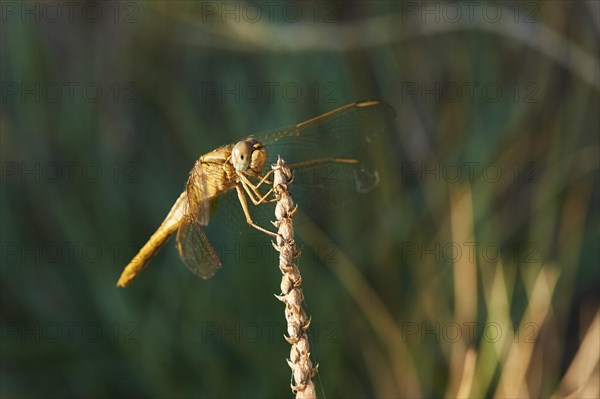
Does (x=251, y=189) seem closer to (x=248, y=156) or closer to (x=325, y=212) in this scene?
(x=248, y=156)

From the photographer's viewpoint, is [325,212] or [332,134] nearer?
[332,134]

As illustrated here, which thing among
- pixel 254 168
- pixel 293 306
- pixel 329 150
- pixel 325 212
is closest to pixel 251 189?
pixel 254 168

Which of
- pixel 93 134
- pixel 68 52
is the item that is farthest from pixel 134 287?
pixel 68 52

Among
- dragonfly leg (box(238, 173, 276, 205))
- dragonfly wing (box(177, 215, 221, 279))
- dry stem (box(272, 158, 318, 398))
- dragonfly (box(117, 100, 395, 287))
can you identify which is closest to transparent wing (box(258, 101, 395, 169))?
dragonfly (box(117, 100, 395, 287))

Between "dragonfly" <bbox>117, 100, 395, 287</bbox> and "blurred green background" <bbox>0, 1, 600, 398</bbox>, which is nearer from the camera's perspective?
"dragonfly" <bbox>117, 100, 395, 287</bbox>

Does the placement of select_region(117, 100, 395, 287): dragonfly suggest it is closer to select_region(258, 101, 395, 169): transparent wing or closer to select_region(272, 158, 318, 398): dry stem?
select_region(258, 101, 395, 169): transparent wing
